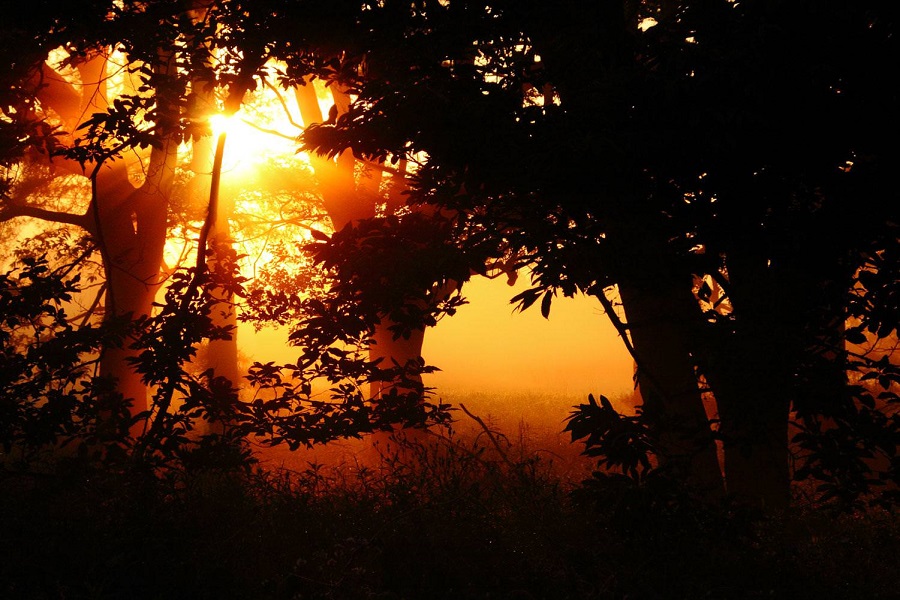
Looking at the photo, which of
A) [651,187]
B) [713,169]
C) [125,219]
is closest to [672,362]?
[651,187]

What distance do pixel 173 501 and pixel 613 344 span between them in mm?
57460

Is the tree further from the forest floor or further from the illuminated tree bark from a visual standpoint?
the illuminated tree bark

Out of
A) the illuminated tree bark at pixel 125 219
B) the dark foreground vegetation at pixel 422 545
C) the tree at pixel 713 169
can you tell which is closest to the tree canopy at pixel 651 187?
the tree at pixel 713 169

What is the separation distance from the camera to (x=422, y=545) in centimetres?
469

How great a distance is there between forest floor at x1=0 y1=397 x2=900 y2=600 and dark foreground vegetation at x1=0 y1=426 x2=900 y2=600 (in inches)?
0.5

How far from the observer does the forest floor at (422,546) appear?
4.02 m

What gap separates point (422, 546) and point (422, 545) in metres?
0.01

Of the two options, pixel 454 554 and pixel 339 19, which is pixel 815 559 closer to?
pixel 454 554

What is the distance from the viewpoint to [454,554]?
464 centimetres

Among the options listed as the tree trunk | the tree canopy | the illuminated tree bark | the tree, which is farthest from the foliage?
the illuminated tree bark

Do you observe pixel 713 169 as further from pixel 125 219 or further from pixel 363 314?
pixel 125 219

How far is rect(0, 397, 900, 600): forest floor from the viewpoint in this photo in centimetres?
402

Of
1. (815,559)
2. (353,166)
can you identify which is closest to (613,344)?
(353,166)

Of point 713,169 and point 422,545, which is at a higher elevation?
point 713,169
